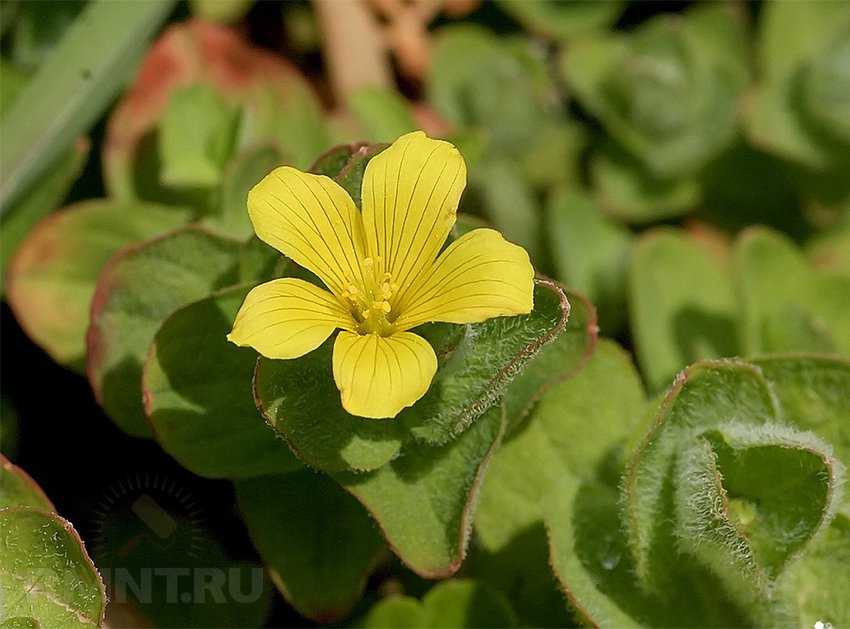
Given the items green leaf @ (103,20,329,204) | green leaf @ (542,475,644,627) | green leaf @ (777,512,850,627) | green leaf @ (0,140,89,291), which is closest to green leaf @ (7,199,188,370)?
green leaf @ (0,140,89,291)

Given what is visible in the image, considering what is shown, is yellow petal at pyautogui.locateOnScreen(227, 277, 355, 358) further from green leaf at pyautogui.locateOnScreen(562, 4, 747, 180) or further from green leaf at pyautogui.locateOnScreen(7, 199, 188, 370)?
green leaf at pyautogui.locateOnScreen(562, 4, 747, 180)

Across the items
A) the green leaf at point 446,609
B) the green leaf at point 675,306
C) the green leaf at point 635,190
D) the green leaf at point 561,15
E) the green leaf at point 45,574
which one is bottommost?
the green leaf at point 446,609

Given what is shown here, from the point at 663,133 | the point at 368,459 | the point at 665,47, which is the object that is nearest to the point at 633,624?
the point at 368,459

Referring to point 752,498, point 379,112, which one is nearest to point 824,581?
point 752,498

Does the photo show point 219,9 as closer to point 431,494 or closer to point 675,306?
point 675,306

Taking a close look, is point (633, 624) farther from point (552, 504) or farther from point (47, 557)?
point (47, 557)

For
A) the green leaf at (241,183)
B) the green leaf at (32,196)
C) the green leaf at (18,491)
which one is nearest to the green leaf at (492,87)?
the green leaf at (241,183)

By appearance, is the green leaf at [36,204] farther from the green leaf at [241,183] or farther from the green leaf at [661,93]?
the green leaf at [661,93]
